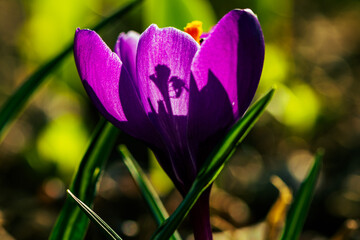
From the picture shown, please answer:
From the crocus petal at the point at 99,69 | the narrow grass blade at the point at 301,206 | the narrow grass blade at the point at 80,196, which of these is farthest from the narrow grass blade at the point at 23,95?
the narrow grass blade at the point at 301,206

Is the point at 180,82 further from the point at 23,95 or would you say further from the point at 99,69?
the point at 23,95

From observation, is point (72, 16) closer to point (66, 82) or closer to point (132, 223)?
point (66, 82)

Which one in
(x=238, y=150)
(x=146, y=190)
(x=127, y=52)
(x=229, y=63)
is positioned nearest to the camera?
(x=229, y=63)

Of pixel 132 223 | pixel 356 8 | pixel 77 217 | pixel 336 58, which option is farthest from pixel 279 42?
pixel 77 217

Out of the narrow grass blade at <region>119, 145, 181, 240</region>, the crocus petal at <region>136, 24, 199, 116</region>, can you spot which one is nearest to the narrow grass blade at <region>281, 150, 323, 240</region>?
the narrow grass blade at <region>119, 145, 181, 240</region>

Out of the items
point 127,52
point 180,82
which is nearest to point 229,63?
point 180,82

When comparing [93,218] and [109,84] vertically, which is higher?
[109,84]
